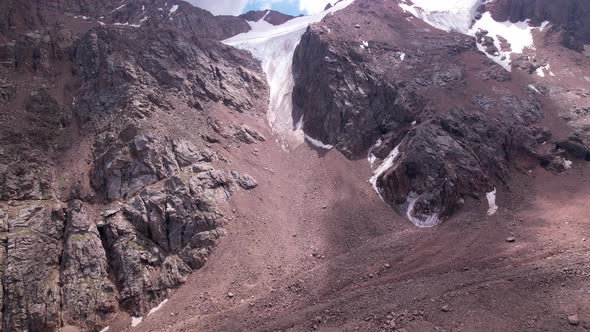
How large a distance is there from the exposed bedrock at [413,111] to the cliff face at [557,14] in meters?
16.5

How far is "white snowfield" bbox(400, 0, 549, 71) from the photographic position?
63906 millimetres

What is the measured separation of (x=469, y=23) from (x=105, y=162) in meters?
66.1

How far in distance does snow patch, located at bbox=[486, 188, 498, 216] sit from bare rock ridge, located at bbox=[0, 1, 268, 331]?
22662 mm

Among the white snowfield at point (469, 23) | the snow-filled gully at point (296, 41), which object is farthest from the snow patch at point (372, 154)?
the white snowfield at point (469, 23)

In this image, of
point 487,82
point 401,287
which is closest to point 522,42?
point 487,82

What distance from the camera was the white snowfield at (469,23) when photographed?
63.9m

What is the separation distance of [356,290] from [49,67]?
4436 centimetres

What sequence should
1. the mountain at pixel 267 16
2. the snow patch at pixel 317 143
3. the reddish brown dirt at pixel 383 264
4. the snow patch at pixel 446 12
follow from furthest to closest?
the mountain at pixel 267 16 → the snow patch at pixel 446 12 → the snow patch at pixel 317 143 → the reddish brown dirt at pixel 383 264

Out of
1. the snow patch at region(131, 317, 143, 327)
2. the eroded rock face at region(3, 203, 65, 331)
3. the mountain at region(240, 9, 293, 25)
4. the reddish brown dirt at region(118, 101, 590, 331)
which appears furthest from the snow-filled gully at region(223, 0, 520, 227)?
the eroded rock face at region(3, 203, 65, 331)

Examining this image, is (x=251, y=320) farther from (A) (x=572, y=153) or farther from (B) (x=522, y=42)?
(B) (x=522, y=42)

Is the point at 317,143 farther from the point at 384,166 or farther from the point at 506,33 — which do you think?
the point at 506,33

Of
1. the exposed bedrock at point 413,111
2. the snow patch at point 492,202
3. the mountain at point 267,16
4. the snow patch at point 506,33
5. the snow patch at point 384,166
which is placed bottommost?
the snow patch at point 492,202

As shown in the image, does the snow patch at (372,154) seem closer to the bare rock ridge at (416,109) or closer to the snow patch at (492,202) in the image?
the bare rock ridge at (416,109)

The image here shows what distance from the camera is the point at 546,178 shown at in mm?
39625
